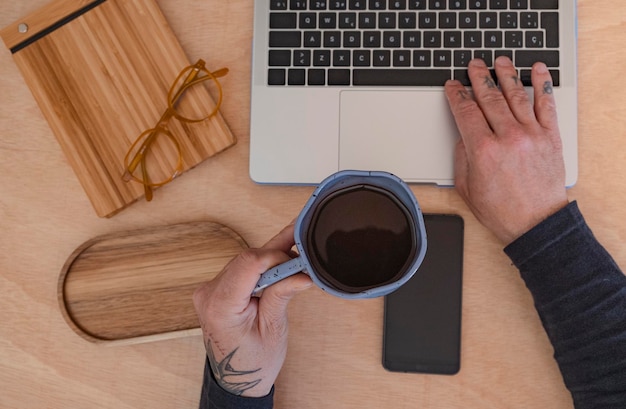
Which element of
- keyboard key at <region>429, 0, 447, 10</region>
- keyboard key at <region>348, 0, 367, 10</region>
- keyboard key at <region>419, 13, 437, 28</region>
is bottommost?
keyboard key at <region>419, 13, 437, 28</region>

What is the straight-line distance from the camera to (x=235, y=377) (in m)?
0.69

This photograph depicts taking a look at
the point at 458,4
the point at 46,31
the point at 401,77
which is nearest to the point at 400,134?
the point at 401,77

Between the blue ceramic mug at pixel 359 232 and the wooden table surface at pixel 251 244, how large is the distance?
19 centimetres

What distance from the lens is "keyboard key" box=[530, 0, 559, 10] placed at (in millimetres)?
734

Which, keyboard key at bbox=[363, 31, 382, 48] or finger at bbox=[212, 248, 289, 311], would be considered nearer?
finger at bbox=[212, 248, 289, 311]

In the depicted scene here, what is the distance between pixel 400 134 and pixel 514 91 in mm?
142

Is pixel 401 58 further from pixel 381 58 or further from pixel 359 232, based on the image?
pixel 359 232

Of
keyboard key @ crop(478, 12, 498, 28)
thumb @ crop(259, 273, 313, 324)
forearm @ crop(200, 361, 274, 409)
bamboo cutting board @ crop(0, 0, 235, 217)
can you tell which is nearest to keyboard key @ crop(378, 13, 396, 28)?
keyboard key @ crop(478, 12, 498, 28)

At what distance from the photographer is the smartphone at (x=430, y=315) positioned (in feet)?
2.38

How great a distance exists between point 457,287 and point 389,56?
290 millimetres

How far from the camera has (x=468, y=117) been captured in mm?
718

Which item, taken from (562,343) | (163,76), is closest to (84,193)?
(163,76)

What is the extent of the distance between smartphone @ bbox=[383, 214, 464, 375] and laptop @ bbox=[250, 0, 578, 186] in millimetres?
91

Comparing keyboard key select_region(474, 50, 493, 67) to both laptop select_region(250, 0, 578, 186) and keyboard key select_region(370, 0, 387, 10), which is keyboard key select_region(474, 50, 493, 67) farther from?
keyboard key select_region(370, 0, 387, 10)
